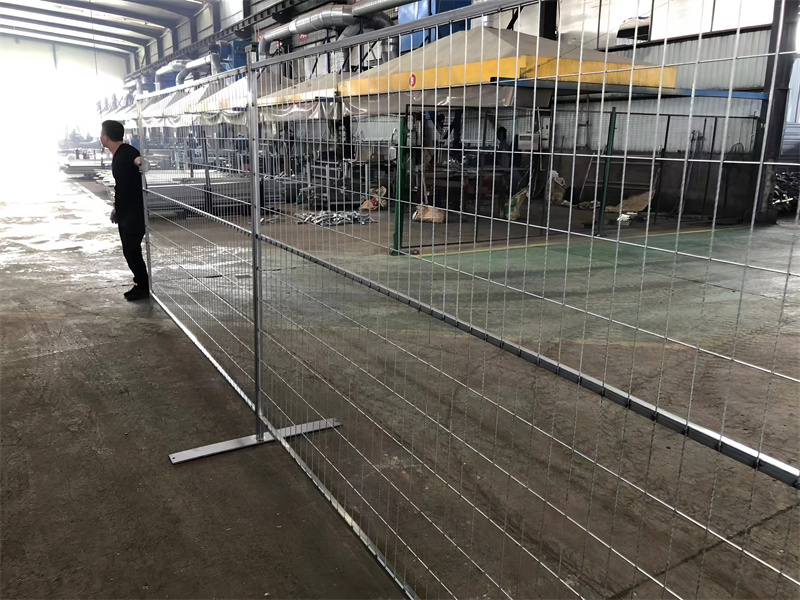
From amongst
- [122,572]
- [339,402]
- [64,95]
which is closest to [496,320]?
[339,402]

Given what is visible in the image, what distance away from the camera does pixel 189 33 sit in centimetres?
2834

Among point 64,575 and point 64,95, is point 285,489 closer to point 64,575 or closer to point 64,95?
point 64,575

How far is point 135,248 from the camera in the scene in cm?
627

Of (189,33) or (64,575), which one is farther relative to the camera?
(189,33)

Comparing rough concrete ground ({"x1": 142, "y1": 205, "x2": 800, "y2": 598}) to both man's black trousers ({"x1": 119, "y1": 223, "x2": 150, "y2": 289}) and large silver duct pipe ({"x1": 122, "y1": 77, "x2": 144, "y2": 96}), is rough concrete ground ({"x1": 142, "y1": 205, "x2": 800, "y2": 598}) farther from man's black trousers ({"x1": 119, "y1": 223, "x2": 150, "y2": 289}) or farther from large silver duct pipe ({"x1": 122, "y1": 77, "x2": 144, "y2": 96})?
large silver duct pipe ({"x1": 122, "y1": 77, "x2": 144, "y2": 96})

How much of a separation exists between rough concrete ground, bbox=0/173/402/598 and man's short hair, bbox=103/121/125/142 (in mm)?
1961

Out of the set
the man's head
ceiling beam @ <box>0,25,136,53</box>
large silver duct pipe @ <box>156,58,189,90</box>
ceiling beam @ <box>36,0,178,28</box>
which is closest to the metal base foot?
the man's head

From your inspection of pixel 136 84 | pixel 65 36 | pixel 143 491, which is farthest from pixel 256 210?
pixel 65 36

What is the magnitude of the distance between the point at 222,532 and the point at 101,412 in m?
1.65

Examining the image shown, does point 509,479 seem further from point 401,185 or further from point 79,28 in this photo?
point 79,28

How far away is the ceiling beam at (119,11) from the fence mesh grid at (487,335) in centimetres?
2733

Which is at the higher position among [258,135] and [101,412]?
[258,135]

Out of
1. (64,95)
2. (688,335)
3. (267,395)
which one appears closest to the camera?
(267,395)

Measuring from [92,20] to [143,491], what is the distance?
1384 inches
